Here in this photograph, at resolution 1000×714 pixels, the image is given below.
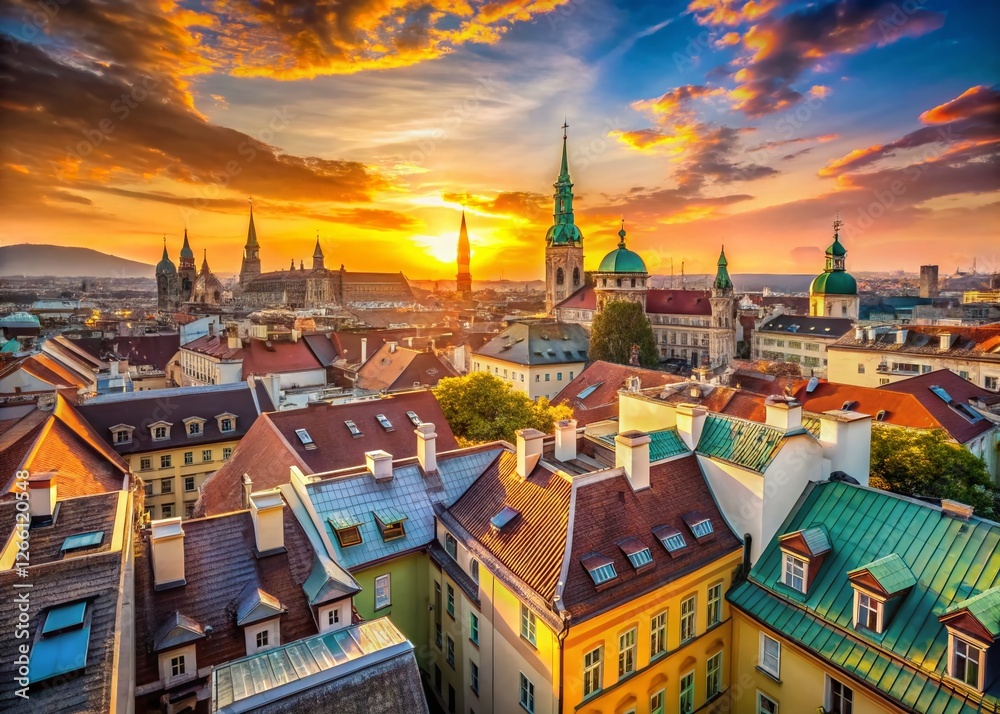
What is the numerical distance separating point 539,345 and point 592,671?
174 ft

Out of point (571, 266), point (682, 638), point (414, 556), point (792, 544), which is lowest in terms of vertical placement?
point (682, 638)

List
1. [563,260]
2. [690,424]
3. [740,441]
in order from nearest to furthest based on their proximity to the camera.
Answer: [740,441] < [690,424] < [563,260]

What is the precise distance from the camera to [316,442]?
2722 centimetres

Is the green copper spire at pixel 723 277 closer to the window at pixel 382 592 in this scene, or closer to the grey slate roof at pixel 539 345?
the grey slate roof at pixel 539 345

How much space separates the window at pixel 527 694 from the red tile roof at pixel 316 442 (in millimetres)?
13145

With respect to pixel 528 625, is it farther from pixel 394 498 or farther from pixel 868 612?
pixel 868 612

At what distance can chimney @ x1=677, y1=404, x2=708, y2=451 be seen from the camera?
63.4ft

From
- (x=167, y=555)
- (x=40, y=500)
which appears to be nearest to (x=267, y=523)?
(x=167, y=555)

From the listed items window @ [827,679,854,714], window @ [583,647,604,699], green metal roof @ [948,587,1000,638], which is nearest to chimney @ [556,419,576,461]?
window @ [583,647,604,699]

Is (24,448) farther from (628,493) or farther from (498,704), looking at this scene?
(628,493)

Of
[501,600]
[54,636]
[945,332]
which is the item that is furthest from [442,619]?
[945,332]

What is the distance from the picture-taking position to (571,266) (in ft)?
378

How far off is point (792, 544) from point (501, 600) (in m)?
8.95

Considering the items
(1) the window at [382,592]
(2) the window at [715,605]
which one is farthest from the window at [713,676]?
(1) the window at [382,592]
